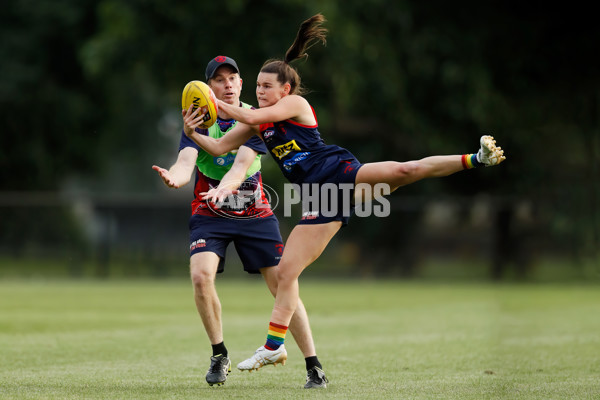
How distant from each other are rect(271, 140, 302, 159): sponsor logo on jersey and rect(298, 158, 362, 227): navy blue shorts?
0.85ft

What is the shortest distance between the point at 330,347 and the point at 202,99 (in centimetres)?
368

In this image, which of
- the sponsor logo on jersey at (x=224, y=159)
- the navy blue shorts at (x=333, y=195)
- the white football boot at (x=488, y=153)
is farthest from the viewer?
the sponsor logo on jersey at (x=224, y=159)

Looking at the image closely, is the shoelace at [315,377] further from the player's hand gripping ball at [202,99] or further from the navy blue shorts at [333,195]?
the player's hand gripping ball at [202,99]

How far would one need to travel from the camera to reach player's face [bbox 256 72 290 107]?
6363 mm

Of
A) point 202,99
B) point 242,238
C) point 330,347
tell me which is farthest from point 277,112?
point 330,347

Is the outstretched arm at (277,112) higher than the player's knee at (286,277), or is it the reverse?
the outstretched arm at (277,112)

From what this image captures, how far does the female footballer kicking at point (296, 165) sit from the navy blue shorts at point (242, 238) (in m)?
0.48

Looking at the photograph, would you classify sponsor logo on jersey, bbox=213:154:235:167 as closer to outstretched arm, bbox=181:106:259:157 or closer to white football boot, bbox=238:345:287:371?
outstretched arm, bbox=181:106:259:157

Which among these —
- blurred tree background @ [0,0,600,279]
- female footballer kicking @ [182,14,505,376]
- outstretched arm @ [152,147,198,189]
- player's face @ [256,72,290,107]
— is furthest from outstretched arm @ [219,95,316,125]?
blurred tree background @ [0,0,600,279]

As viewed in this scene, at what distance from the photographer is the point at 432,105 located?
23438mm

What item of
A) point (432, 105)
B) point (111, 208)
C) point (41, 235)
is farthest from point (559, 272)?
point (41, 235)

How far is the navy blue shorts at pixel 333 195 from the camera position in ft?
20.3

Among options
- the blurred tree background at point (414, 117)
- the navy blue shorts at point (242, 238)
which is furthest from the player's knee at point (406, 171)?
the blurred tree background at point (414, 117)

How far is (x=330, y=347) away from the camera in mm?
8922
